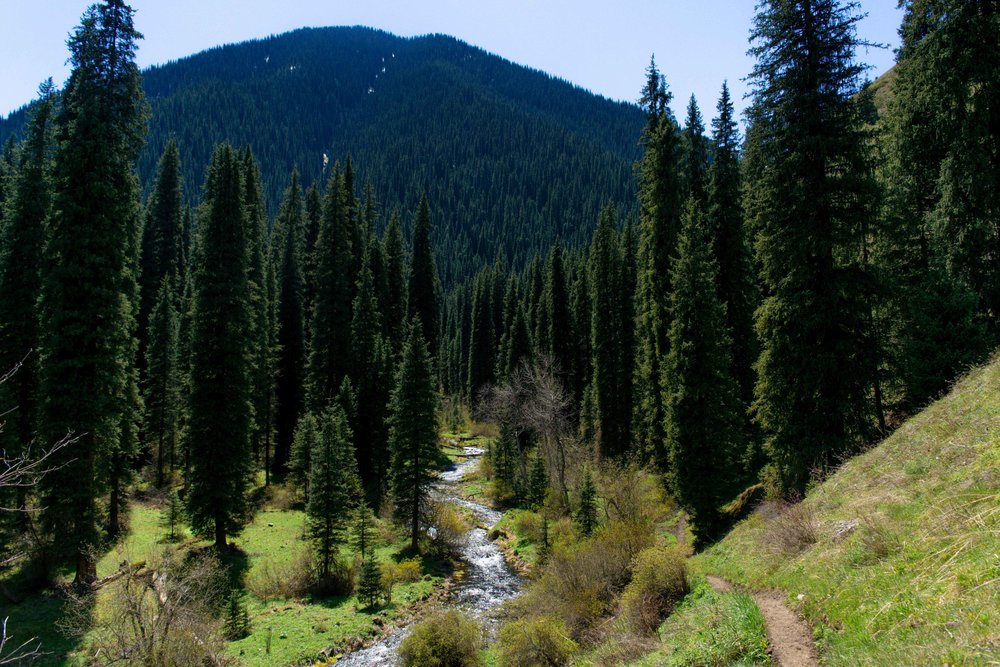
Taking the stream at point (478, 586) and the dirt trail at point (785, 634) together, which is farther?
the stream at point (478, 586)

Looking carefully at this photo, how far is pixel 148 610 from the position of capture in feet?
49.9

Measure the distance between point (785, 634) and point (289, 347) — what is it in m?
49.2

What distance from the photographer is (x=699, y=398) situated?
20844mm

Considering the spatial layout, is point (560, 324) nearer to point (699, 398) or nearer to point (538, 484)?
point (538, 484)

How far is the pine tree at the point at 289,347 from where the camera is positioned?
49.1 meters

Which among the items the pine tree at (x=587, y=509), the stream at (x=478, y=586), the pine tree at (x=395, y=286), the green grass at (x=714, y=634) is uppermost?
the pine tree at (x=395, y=286)

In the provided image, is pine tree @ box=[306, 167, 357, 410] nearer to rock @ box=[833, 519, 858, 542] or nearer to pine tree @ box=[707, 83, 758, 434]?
pine tree @ box=[707, 83, 758, 434]

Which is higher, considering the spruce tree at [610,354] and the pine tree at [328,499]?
the spruce tree at [610,354]

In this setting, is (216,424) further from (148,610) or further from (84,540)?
(148,610)

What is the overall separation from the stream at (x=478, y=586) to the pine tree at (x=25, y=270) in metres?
21.2

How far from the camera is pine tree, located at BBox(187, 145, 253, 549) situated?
92.6 feet

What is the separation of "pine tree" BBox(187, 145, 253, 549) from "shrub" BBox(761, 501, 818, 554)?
2648 centimetres

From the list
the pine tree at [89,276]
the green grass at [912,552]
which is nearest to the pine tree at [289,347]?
the pine tree at [89,276]

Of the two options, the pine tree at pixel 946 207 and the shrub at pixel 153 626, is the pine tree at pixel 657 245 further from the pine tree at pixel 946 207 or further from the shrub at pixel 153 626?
the shrub at pixel 153 626
